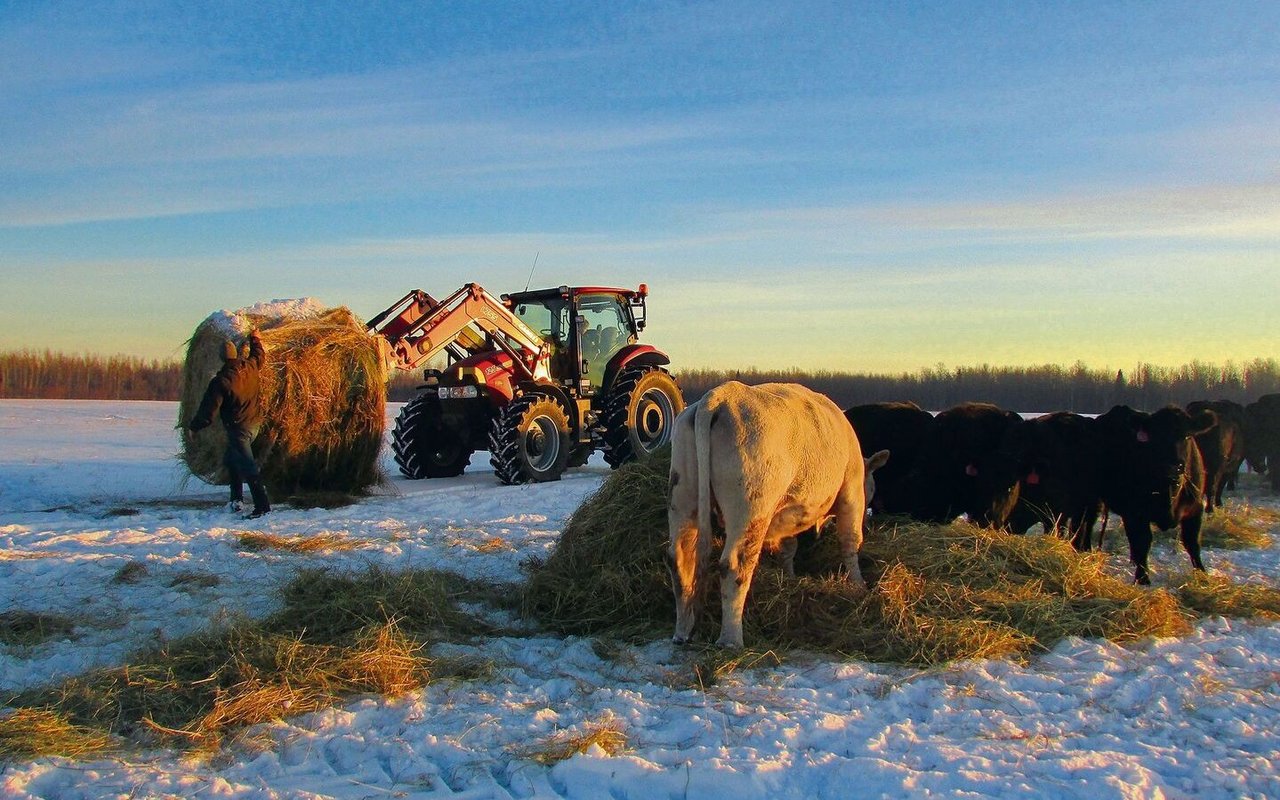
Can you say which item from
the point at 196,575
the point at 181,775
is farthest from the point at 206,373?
the point at 181,775

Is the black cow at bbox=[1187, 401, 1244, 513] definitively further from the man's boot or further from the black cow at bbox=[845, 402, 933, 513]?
the man's boot

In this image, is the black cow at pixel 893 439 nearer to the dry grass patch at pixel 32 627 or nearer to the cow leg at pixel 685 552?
the cow leg at pixel 685 552

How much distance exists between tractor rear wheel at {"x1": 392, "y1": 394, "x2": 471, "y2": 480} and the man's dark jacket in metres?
3.80

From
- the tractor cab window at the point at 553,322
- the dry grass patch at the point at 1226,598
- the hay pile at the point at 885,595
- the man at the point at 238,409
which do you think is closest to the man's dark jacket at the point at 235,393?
the man at the point at 238,409

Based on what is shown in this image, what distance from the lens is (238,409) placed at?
1062 centimetres

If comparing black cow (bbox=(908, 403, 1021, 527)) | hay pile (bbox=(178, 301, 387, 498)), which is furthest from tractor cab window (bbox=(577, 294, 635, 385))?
black cow (bbox=(908, 403, 1021, 527))

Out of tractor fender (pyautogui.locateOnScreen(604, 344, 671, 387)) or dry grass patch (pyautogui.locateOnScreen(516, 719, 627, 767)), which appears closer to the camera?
dry grass patch (pyautogui.locateOnScreen(516, 719, 627, 767))

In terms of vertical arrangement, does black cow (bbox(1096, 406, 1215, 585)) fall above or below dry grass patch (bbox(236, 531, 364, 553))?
above

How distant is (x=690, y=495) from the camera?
20.0 feet

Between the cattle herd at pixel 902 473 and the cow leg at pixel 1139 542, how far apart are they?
1 centimetres

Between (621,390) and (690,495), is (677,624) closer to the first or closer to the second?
(690,495)

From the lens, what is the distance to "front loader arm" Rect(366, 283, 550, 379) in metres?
13.5

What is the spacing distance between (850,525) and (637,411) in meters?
8.92

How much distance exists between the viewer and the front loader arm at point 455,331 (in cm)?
1348
